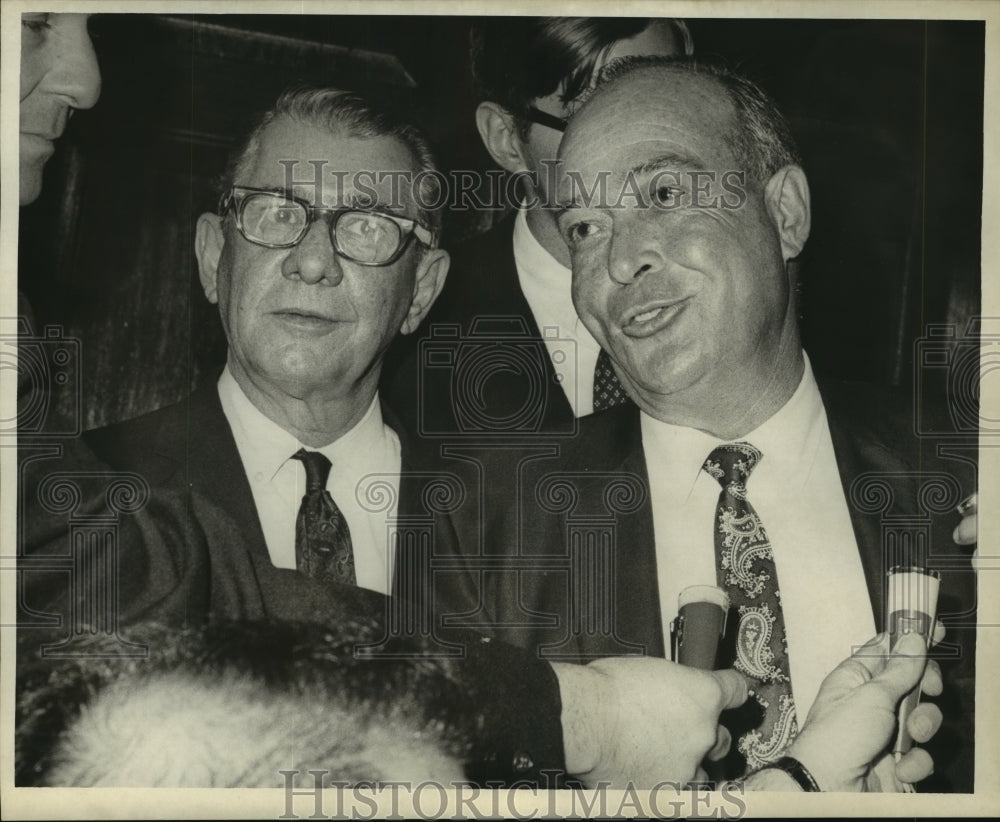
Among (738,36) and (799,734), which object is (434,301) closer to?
(738,36)

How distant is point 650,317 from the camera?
3.57 m

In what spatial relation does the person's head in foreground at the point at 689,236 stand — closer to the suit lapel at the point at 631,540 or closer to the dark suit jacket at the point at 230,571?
the suit lapel at the point at 631,540

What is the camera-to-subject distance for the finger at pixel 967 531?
367 centimetres

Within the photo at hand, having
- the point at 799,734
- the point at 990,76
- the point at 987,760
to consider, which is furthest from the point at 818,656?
the point at 990,76

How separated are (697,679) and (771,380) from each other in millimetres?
908

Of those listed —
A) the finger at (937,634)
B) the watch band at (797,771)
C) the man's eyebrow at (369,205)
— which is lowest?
the watch band at (797,771)

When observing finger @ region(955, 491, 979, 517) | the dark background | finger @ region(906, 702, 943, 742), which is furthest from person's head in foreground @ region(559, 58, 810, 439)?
finger @ region(906, 702, 943, 742)

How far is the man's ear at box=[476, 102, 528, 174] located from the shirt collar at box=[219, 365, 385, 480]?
85 centimetres

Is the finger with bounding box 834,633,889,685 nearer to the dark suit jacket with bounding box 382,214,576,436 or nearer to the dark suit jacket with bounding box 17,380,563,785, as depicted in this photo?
the dark suit jacket with bounding box 17,380,563,785

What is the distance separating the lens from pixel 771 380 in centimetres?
363

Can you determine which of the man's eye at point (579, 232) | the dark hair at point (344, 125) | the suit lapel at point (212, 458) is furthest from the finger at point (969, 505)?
the suit lapel at point (212, 458)

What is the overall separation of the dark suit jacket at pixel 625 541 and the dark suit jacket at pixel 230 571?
125 mm

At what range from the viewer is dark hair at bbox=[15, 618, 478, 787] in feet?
11.7

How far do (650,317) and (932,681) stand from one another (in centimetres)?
138
